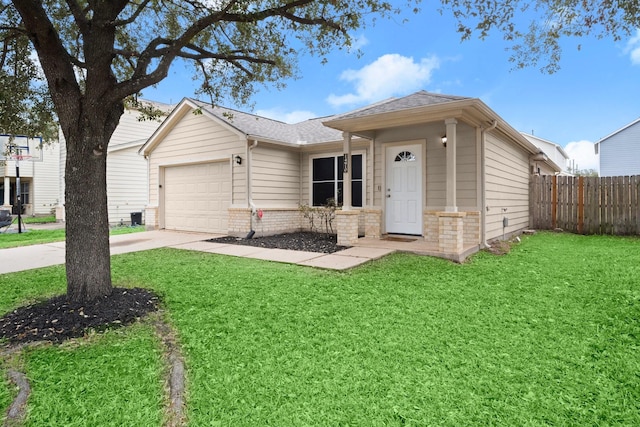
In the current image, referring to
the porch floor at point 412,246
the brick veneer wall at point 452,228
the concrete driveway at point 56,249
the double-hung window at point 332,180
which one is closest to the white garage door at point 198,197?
the concrete driveway at point 56,249

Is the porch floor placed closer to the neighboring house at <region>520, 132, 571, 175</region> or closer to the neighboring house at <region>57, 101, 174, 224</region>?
the neighboring house at <region>57, 101, 174, 224</region>

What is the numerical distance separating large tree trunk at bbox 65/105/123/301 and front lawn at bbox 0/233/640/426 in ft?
2.86

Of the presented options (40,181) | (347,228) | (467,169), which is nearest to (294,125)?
(347,228)

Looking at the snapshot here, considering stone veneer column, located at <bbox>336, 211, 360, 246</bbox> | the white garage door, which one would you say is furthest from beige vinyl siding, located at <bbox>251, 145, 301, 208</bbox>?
stone veneer column, located at <bbox>336, 211, 360, 246</bbox>

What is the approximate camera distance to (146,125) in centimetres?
1848

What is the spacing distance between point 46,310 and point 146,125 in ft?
55.7

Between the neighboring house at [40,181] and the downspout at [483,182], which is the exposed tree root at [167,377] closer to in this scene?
the downspout at [483,182]

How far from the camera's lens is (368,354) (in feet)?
9.14

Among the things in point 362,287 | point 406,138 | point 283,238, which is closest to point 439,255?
point 362,287

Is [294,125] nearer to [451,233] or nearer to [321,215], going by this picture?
[321,215]

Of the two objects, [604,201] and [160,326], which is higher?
[604,201]

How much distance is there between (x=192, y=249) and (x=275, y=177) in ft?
11.4

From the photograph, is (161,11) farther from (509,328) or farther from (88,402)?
(509,328)

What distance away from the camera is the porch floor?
6.52 meters
